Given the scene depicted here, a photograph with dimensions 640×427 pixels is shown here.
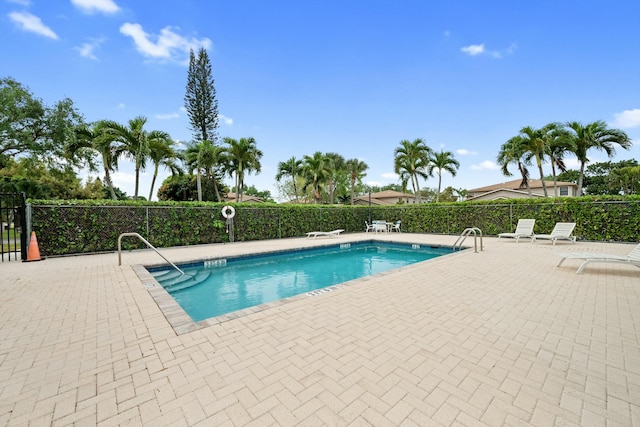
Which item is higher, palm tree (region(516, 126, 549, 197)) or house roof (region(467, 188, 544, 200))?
palm tree (region(516, 126, 549, 197))

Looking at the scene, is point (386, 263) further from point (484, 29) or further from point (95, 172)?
A: point (95, 172)

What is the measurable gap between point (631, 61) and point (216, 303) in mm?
17908

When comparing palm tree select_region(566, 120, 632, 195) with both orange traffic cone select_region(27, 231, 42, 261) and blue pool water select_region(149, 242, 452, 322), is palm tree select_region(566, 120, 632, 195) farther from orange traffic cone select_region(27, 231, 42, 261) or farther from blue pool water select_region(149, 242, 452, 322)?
orange traffic cone select_region(27, 231, 42, 261)

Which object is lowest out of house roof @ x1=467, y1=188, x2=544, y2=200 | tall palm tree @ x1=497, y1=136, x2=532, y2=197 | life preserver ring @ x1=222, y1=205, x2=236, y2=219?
life preserver ring @ x1=222, y1=205, x2=236, y2=219

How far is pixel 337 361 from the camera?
2324 millimetres

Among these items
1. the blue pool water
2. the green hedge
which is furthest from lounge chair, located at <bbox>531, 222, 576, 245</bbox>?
the blue pool water

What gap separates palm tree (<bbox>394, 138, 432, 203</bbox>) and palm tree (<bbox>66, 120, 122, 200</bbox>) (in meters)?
19.3

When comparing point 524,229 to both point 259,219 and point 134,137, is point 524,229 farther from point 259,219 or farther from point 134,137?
point 134,137

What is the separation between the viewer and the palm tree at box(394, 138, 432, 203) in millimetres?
22500

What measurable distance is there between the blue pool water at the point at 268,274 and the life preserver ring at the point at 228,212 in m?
3.73

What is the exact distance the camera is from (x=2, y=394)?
77.3 inches

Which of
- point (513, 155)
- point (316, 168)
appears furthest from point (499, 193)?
point (316, 168)

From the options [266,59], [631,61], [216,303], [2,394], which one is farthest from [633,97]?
[2,394]

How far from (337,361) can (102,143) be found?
16.1m
